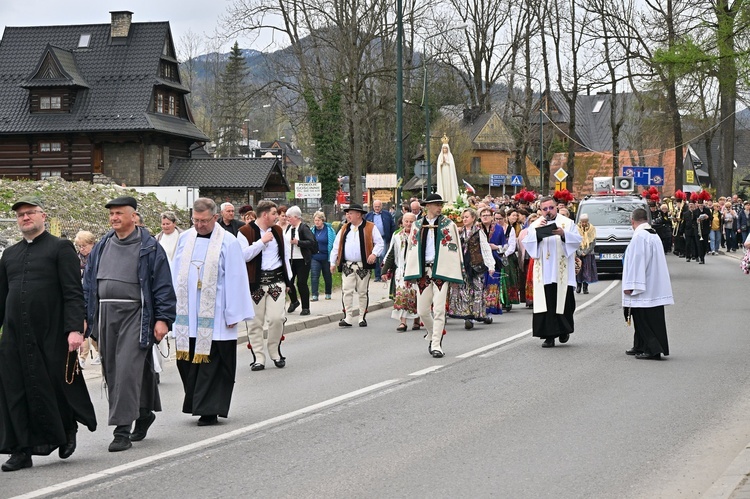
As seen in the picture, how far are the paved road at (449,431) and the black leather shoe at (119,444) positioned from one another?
80mm

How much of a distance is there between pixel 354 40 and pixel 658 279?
36.0 meters

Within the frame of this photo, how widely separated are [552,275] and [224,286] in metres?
6.32

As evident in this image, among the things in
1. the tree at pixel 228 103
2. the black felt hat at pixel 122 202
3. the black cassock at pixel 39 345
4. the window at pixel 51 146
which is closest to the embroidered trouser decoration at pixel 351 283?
the black felt hat at pixel 122 202

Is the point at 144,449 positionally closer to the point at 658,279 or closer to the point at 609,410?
the point at 609,410

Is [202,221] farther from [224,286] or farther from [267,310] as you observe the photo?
[267,310]

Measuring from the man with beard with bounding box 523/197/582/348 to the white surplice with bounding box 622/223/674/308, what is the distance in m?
1.23

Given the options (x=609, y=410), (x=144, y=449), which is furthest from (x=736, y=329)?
(x=144, y=449)

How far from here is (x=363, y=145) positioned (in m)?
55.3

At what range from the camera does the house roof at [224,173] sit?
6303 cm

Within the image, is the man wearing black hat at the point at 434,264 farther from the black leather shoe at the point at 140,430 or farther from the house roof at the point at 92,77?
the house roof at the point at 92,77

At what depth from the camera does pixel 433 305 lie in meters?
13.6

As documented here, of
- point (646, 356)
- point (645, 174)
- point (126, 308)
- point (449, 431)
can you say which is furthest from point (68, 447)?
point (645, 174)

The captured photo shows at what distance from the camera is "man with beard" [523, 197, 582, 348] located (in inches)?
569

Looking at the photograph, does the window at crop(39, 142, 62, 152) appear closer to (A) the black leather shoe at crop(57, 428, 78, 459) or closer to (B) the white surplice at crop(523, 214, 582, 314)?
(B) the white surplice at crop(523, 214, 582, 314)
